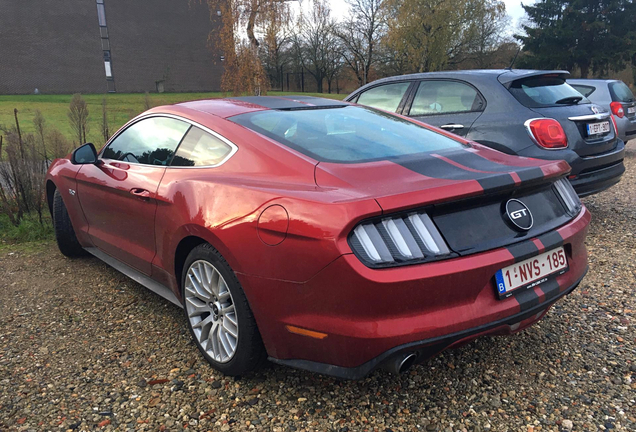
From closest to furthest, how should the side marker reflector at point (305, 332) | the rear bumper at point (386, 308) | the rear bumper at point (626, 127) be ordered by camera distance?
the rear bumper at point (386, 308), the side marker reflector at point (305, 332), the rear bumper at point (626, 127)

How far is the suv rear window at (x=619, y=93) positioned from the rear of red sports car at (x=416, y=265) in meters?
9.24

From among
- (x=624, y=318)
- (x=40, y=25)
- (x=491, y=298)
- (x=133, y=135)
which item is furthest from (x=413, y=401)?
(x=40, y=25)

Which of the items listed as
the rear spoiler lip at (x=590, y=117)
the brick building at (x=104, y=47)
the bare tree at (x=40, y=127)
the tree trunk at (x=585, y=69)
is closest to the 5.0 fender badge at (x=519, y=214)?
the rear spoiler lip at (x=590, y=117)

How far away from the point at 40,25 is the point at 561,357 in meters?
46.4

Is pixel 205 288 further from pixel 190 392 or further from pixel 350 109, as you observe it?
pixel 350 109

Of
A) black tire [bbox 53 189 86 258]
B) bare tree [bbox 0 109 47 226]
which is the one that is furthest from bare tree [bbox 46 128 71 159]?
black tire [bbox 53 189 86 258]

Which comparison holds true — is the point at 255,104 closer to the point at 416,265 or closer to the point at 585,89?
the point at 416,265

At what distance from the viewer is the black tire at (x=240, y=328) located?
2.34m

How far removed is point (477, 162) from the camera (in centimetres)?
248

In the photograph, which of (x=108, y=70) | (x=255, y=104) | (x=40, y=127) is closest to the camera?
(x=255, y=104)

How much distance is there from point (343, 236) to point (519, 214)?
0.88 metres

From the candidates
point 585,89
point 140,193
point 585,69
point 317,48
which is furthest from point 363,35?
point 140,193

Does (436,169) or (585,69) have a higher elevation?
(585,69)

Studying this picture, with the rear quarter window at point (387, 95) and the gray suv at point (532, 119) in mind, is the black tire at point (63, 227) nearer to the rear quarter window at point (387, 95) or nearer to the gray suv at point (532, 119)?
the rear quarter window at point (387, 95)
